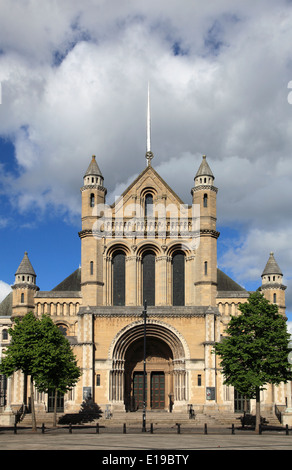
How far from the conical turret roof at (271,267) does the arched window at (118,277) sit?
14507mm

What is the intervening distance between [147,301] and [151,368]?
6430 mm

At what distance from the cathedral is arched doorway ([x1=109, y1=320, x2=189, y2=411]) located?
9 cm

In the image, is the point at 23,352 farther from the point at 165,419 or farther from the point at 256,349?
the point at 256,349

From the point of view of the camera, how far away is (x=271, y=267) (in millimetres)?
61500

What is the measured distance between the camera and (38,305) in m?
59.1

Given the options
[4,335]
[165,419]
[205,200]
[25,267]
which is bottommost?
[165,419]

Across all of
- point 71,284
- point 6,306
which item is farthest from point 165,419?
point 6,306

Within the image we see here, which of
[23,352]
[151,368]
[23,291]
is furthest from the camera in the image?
[23,291]

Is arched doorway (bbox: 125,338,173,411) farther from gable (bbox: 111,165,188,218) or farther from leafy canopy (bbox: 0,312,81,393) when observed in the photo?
gable (bbox: 111,165,188,218)

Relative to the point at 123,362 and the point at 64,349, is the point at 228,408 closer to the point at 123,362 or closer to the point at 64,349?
the point at 123,362

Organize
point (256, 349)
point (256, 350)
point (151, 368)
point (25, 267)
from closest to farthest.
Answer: point (256, 350) < point (256, 349) < point (151, 368) < point (25, 267)

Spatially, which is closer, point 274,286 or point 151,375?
point 151,375

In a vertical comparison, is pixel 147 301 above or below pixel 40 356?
above

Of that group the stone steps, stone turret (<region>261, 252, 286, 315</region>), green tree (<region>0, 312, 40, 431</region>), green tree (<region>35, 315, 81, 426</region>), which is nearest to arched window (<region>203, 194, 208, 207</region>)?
stone turret (<region>261, 252, 286, 315</region>)
